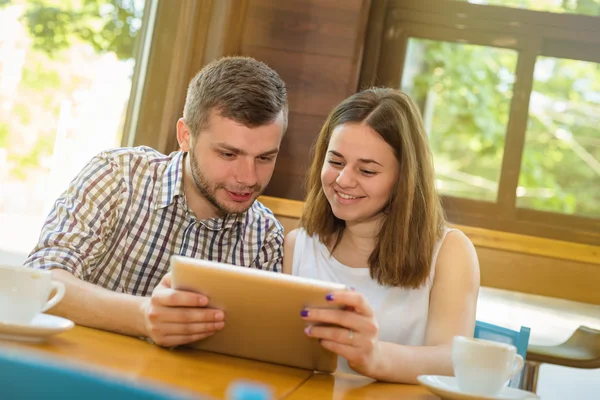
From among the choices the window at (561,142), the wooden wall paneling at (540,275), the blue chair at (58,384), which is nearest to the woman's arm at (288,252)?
the wooden wall paneling at (540,275)

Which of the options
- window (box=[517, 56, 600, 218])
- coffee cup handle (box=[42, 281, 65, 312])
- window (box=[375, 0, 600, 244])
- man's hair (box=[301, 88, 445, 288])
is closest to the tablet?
coffee cup handle (box=[42, 281, 65, 312])

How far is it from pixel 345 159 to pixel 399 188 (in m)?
0.15

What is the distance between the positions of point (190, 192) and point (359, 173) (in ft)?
1.38

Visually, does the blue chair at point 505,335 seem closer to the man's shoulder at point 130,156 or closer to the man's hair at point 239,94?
the man's hair at point 239,94

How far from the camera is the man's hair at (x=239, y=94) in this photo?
5.66 ft

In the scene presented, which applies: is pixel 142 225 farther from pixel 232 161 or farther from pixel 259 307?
pixel 259 307

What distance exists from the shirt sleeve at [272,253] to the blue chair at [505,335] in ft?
1.71

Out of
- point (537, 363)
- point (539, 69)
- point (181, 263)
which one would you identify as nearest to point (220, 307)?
point (181, 263)

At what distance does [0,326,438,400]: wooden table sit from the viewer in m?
0.98

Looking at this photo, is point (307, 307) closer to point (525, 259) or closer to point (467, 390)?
point (467, 390)

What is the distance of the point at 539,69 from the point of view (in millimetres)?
2926

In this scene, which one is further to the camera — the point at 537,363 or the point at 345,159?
the point at 537,363

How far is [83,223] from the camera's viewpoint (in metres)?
1.63

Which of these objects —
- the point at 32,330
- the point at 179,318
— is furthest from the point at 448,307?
the point at 32,330
